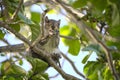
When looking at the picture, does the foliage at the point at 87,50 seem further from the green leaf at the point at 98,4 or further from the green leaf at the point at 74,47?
the green leaf at the point at 98,4

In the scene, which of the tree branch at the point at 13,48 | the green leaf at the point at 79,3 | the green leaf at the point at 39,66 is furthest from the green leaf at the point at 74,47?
the green leaf at the point at 79,3

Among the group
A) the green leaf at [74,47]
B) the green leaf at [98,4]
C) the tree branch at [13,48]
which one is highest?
the green leaf at [98,4]

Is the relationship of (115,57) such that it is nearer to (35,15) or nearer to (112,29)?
(112,29)

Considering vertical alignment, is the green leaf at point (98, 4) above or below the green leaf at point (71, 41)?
above

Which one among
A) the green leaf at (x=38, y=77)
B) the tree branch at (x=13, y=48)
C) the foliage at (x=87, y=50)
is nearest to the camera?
the foliage at (x=87, y=50)

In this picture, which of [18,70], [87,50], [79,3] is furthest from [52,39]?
[79,3]

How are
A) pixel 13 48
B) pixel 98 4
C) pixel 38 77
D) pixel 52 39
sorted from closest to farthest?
pixel 98 4 → pixel 38 77 → pixel 13 48 → pixel 52 39

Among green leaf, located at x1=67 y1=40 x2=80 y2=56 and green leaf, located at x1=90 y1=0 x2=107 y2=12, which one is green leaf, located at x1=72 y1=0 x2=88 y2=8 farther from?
green leaf, located at x1=67 y1=40 x2=80 y2=56

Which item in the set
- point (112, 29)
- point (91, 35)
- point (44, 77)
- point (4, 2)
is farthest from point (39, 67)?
point (91, 35)

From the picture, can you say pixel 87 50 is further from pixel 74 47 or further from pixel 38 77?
pixel 74 47

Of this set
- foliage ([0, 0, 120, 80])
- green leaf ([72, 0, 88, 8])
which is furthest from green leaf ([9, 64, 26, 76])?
green leaf ([72, 0, 88, 8])

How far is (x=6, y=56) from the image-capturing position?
1.48 m

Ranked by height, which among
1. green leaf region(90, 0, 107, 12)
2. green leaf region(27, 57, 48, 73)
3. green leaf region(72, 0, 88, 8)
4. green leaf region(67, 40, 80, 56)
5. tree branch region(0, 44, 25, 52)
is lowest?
tree branch region(0, 44, 25, 52)

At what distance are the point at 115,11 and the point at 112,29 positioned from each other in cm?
29
